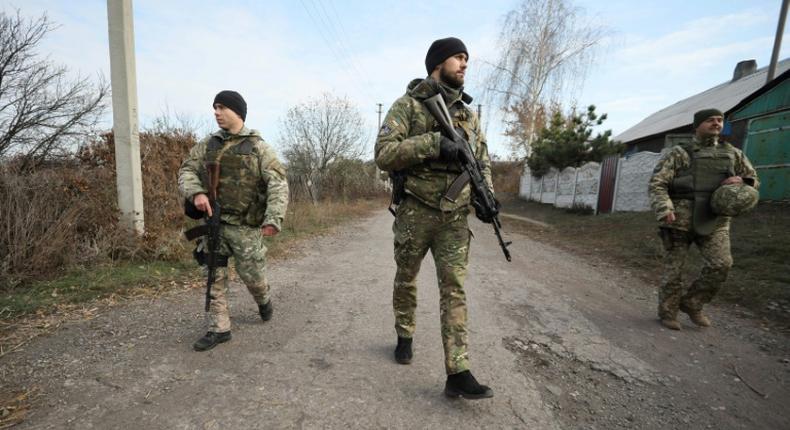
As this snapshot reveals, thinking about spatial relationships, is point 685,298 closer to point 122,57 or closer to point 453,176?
point 453,176

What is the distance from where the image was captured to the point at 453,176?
2.10m

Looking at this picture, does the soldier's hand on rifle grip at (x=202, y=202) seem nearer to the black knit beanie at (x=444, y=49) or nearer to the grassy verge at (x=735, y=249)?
the black knit beanie at (x=444, y=49)

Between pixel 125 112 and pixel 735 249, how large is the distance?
28.1 feet

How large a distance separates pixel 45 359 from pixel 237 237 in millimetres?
1312

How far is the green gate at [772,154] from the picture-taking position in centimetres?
731

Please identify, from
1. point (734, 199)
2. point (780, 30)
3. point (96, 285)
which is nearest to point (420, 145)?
point (734, 199)

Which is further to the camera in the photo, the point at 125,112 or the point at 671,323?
the point at 125,112

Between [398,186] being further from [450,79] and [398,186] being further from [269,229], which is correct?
[269,229]

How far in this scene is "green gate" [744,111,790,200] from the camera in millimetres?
7309

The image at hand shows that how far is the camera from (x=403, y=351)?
2.31 m

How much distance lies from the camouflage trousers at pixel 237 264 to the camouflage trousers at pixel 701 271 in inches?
138

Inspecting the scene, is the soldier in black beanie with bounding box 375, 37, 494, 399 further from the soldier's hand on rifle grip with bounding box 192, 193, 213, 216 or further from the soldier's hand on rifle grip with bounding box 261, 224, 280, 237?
the soldier's hand on rifle grip with bounding box 192, 193, 213, 216

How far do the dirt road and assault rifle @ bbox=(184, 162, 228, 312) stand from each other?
0.57m

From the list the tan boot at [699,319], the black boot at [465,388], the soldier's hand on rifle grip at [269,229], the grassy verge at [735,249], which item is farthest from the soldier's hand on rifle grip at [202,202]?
the grassy verge at [735,249]
